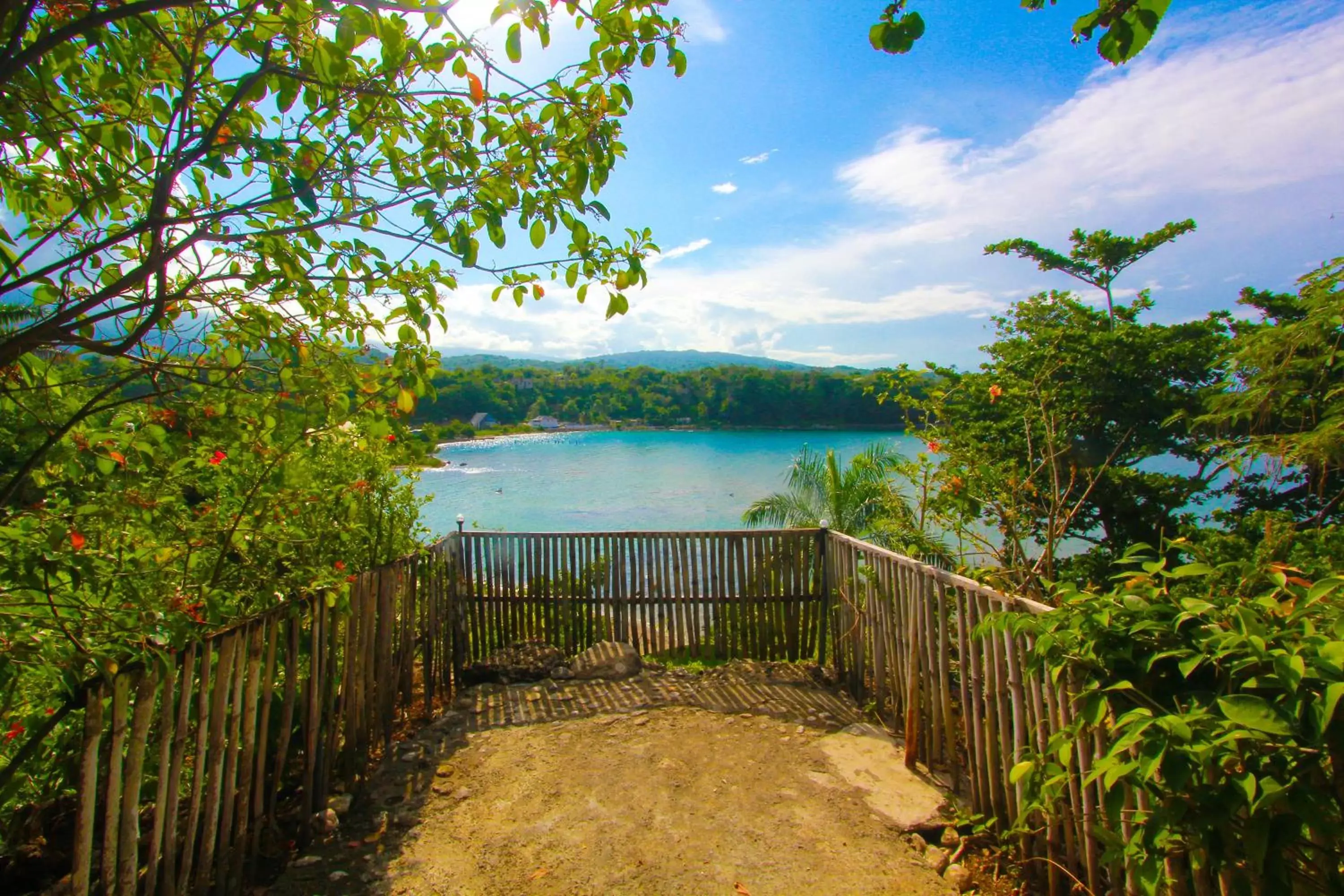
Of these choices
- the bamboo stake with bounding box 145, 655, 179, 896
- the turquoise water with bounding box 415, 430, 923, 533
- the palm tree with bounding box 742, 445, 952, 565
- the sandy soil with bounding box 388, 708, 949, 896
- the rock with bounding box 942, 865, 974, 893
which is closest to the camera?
the bamboo stake with bounding box 145, 655, 179, 896

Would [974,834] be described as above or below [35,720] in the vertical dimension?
below

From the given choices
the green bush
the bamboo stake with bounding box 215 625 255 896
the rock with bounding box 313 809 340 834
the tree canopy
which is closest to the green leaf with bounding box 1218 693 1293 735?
the green bush

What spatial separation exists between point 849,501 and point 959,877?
19.3ft

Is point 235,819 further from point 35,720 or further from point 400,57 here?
point 400,57

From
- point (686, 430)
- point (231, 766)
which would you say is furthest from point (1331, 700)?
point (686, 430)

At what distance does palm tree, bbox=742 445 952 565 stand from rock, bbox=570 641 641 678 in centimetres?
262

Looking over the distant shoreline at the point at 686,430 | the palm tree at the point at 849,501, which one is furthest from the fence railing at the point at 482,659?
the distant shoreline at the point at 686,430

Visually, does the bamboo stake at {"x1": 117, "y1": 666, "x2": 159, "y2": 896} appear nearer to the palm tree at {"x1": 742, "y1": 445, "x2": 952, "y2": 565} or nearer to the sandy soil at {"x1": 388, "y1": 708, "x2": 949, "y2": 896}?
the sandy soil at {"x1": 388, "y1": 708, "x2": 949, "y2": 896}

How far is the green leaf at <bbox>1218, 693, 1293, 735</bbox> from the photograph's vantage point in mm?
1433

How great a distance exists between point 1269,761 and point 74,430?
3.15 m

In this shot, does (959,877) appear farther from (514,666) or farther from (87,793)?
(514,666)

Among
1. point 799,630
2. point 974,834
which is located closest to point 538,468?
point 799,630

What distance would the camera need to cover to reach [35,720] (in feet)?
6.36

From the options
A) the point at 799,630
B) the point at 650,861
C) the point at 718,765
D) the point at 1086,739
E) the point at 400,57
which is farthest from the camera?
the point at 799,630
